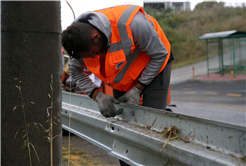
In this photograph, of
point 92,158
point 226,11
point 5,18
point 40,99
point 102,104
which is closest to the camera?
point 5,18

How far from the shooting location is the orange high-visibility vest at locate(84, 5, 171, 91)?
2.66 m

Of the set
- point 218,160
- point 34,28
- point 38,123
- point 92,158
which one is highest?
point 34,28

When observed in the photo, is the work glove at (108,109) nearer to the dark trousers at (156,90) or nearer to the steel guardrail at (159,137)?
the steel guardrail at (159,137)

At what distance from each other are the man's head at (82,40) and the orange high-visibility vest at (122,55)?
0.12 metres

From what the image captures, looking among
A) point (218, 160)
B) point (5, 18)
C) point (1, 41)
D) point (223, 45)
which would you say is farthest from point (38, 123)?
point (223, 45)

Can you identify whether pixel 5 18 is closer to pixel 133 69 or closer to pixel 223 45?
pixel 133 69

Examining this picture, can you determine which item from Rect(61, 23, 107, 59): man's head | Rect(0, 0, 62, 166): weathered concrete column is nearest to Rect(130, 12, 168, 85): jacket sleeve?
Rect(61, 23, 107, 59): man's head

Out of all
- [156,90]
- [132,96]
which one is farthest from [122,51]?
[156,90]

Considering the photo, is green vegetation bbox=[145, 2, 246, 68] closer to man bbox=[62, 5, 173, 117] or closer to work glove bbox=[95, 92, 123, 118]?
man bbox=[62, 5, 173, 117]

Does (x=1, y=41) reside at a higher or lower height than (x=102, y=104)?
higher

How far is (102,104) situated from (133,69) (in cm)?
60

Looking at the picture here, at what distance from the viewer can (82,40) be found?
251cm

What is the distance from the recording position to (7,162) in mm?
1933

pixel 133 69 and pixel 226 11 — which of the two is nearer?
pixel 133 69
